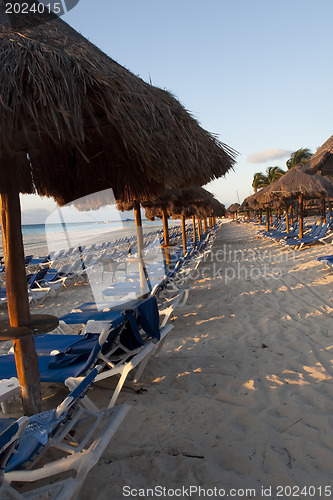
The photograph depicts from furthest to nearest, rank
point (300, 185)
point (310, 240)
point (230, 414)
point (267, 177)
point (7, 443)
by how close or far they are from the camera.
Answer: point (267, 177) < point (300, 185) < point (310, 240) < point (230, 414) < point (7, 443)

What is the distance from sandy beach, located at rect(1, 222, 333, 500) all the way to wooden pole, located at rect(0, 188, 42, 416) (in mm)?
669

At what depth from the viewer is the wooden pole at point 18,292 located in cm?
194

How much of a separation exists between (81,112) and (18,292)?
1.21 meters

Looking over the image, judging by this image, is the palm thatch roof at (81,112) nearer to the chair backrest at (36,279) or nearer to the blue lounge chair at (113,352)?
the blue lounge chair at (113,352)

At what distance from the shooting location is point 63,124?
1695mm

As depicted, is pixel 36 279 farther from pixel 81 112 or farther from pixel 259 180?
pixel 259 180

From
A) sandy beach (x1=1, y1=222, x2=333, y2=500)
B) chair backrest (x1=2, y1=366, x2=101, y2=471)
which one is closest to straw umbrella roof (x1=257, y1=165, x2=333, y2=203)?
sandy beach (x1=1, y1=222, x2=333, y2=500)

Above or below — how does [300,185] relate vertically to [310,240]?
above

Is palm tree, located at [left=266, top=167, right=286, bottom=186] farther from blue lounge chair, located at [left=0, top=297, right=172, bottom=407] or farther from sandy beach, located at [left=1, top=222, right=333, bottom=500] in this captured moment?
blue lounge chair, located at [left=0, top=297, right=172, bottom=407]

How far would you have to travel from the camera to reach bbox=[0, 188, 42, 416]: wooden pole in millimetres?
1937

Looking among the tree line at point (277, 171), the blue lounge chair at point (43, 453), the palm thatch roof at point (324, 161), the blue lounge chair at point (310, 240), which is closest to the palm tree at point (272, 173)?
the tree line at point (277, 171)

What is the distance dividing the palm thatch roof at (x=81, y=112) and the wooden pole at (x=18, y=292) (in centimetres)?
13

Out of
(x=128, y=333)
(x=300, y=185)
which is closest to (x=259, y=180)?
(x=300, y=185)

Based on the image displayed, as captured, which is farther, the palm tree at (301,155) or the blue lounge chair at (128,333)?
the palm tree at (301,155)
